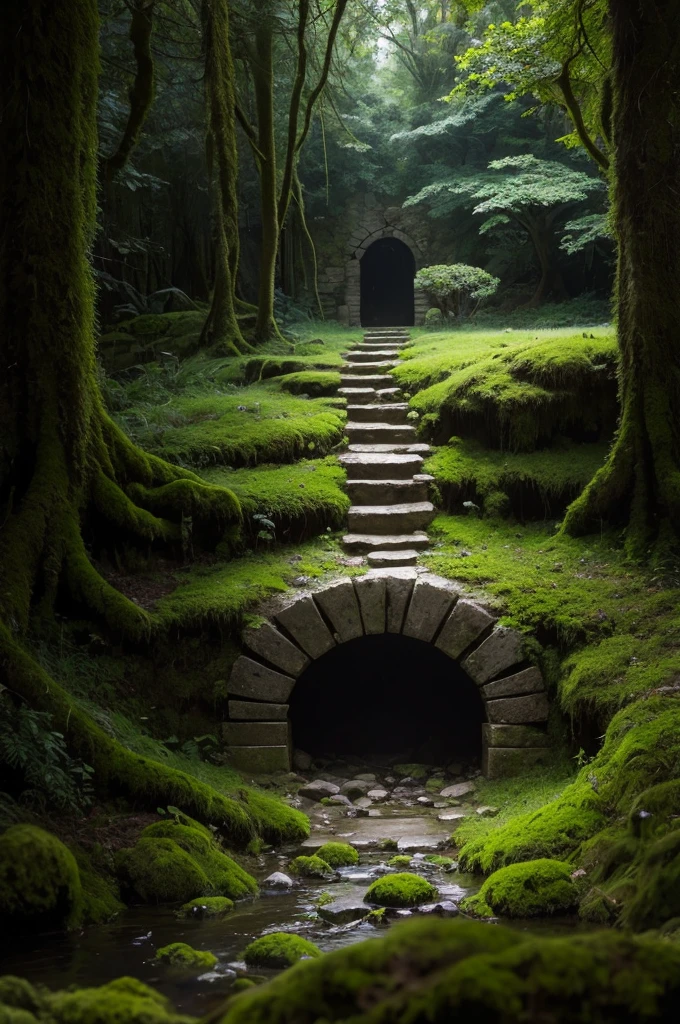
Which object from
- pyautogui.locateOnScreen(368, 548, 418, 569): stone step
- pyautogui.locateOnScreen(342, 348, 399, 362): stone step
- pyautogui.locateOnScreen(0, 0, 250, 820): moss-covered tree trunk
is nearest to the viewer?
pyautogui.locateOnScreen(0, 0, 250, 820): moss-covered tree trunk

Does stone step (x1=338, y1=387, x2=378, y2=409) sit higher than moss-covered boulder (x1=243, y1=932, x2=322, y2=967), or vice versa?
stone step (x1=338, y1=387, x2=378, y2=409)

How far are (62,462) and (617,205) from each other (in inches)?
189

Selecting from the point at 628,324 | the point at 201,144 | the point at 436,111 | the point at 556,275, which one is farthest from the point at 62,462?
the point at 436,111

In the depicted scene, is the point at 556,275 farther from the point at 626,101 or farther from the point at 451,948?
the point at 451,948

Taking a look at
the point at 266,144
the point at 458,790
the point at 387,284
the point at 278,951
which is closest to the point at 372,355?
the point at 266,144

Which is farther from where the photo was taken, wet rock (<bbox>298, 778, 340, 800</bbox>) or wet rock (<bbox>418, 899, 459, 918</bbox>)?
wet rock (<bbox>298, 778, 340, 800</bbox>)

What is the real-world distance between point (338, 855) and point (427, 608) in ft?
7.74

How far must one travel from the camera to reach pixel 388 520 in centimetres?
867

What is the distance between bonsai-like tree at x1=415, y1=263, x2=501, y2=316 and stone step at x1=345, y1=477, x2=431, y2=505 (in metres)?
8.89

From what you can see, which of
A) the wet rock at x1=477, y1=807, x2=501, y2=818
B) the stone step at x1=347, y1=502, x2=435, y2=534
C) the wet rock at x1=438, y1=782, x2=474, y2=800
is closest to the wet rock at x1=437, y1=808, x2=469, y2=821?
the wet rock at x1=477, y1=807, x2=501, y2=818

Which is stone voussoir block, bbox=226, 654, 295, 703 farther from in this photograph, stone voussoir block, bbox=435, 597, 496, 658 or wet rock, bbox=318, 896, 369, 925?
wet rock, bbox=318, 896, 369, 925

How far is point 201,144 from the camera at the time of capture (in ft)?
57.0

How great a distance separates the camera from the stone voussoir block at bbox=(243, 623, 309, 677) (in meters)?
7.16

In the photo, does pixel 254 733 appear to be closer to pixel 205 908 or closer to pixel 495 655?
pixel 495 655
